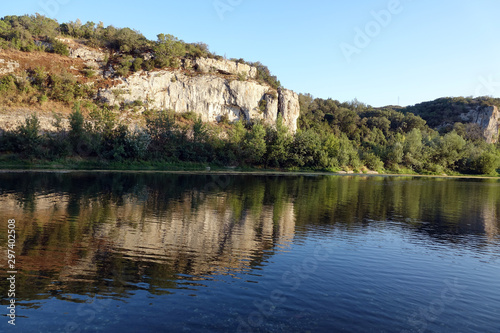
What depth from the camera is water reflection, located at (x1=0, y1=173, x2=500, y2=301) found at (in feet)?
33.0

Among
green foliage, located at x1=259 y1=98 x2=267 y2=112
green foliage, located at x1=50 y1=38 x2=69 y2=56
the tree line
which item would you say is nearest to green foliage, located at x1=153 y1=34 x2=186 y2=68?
the tree line

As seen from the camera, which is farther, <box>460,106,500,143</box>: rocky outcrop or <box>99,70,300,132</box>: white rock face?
<box>460,106,500,143</box>: rocky outcrop

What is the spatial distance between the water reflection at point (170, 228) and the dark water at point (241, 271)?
0.07m

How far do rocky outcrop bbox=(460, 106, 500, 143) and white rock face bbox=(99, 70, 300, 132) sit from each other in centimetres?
9033

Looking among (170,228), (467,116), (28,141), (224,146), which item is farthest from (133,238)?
(467,116)

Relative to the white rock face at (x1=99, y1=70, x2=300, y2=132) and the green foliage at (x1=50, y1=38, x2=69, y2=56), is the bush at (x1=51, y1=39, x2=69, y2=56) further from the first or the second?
the white rock face at (x1=99, y1=70, x2=300, y2=132)

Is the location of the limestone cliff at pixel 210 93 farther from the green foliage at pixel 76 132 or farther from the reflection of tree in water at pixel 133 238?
the reflection of tree in water at pixel 133 238

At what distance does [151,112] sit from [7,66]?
3041 centimetres

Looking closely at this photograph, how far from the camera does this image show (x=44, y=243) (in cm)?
1277

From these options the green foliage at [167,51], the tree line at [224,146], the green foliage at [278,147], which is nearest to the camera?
the tree line at [224,146]

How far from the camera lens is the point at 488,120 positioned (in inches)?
5438

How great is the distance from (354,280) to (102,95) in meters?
77.2

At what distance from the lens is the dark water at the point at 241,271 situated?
26.0 feet

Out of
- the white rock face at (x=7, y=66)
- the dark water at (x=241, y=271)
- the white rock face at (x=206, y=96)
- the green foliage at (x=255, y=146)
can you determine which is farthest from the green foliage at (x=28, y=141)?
the green foliage at (x=255, y=146)
